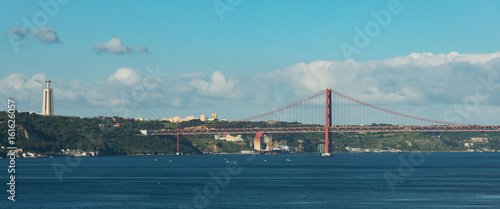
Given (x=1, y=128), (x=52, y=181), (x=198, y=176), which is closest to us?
(x=52, y=181)

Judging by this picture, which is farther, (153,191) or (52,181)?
(52,181)

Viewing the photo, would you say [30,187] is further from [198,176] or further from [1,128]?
[1,128]

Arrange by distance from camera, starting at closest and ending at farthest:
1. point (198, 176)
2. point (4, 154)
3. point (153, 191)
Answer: point (153, 191), point (198, 176), point (4, 154)

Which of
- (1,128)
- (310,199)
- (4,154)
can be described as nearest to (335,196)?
(310,199)

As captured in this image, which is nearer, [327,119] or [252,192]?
[252,192]

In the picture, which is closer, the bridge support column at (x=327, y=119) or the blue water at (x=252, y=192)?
the blue water at (x=252, y=192)

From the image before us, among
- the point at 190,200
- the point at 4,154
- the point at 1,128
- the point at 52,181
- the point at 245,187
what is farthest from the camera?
the point at 1,128

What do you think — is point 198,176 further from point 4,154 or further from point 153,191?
point 4,154

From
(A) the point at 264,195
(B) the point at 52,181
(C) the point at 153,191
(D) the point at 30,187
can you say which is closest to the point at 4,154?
(B) the point at 52,181

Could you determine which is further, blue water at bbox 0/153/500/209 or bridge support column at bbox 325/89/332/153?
bridge support column at bbox 325/89/332/153
